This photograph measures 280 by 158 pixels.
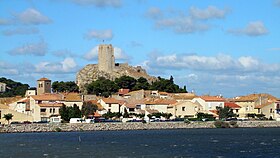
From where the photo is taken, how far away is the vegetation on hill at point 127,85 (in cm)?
14075

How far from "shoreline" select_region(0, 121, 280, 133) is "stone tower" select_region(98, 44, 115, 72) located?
59.9 meters

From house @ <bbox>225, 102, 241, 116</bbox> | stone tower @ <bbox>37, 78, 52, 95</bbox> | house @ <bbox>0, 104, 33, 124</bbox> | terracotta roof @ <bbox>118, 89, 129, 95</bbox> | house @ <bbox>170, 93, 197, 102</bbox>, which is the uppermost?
stone tower @ <bbox>37, 78, 52, 95</bbox>

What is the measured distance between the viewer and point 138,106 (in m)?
Result: 121

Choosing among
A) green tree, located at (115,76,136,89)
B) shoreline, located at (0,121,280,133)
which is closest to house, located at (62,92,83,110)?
shoreline, located at (0,121,280,133)

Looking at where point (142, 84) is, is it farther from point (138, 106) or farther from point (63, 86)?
point (138, 106)

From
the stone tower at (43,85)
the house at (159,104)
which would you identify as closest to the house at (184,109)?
the house at (159,104)

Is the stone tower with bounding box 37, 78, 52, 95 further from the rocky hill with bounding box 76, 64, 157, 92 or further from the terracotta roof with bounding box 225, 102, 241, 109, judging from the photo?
the terracotta roof with bounding box 225, 102, 241, 109

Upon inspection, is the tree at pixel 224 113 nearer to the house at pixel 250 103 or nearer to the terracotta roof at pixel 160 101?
the house at pixel 250 103

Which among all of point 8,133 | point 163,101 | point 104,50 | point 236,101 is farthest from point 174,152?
point 104,50

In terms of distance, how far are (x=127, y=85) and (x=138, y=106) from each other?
28.3 meters

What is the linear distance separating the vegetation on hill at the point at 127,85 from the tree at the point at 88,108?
2544 centimetres

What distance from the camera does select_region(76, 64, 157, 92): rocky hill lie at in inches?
6373

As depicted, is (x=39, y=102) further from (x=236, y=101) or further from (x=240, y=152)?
(x=240, y=152)

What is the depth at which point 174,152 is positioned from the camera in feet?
167
